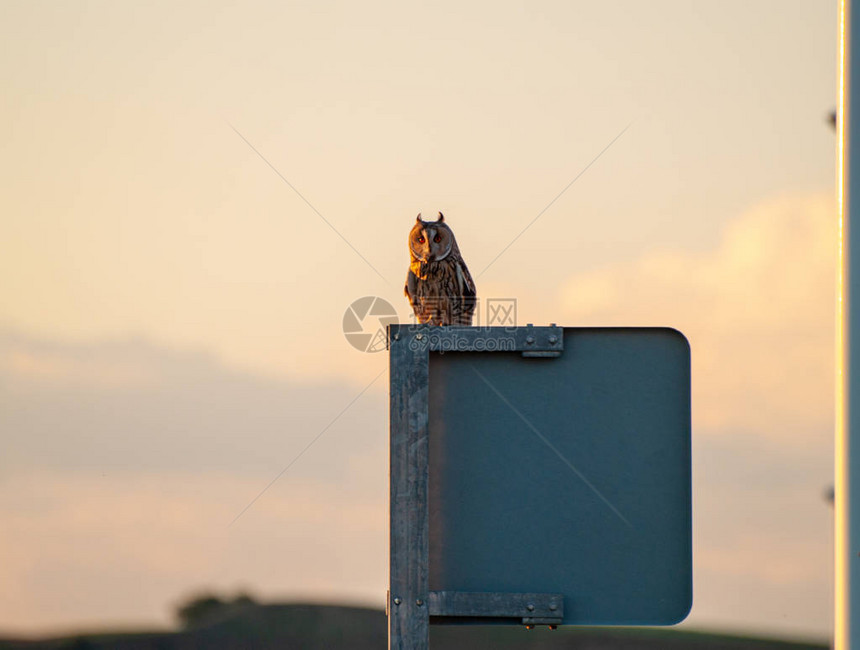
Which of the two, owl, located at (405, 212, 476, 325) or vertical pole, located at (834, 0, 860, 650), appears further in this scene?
owl, located at (405, 212, 476, 325)

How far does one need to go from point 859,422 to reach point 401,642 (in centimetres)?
116

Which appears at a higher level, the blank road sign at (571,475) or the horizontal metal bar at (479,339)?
the horizontal metal bar at (479,339)

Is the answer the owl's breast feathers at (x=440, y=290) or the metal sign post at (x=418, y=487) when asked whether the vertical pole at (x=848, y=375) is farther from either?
the owl's breast feathers at (x=440, y=290)

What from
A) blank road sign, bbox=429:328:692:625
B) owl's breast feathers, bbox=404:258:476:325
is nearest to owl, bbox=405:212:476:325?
owl's breast feathers, bbox=404:258:476:325

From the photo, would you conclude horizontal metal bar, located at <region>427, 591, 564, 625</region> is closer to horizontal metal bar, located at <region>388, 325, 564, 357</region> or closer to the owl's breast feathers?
horizontal metal bar, located at <region>388, 325, 564, 357</region>

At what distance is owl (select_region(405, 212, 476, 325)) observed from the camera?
10953 mm

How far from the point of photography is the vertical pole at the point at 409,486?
7.56 ft

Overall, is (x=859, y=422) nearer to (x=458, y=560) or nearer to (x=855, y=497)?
(x=855, y=497)

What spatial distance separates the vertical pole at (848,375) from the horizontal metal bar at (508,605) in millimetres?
647

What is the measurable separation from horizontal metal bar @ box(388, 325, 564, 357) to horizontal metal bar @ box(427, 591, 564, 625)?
56 centimetres

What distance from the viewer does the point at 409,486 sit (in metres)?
2.32

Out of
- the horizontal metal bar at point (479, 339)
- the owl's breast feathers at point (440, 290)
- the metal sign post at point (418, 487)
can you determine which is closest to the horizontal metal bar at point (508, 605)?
the metal sign post at point (418, 487)

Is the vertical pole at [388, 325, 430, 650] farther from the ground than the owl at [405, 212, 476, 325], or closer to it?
closer to it

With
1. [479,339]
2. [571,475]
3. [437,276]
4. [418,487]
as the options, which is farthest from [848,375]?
[437,276]
